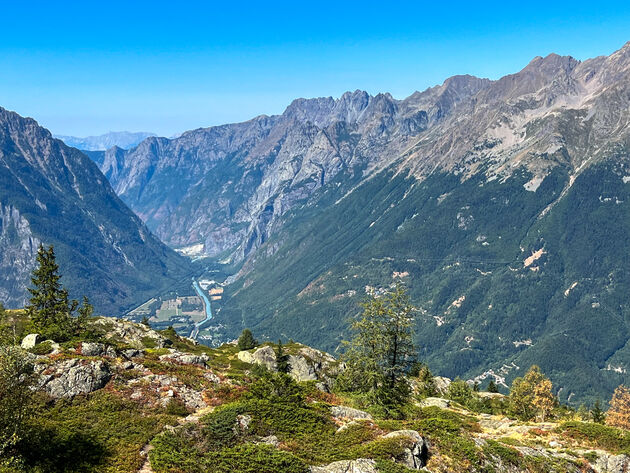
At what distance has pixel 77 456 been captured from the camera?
3105 centimetres

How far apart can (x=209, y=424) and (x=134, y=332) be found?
80187mm

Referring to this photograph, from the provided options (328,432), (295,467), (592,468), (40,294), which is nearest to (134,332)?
(40,294)

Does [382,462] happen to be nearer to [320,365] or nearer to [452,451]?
[452,451]

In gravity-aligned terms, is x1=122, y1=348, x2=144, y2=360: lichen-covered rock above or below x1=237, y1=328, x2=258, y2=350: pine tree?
above

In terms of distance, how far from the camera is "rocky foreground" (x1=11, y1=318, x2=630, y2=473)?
31750 millimetres

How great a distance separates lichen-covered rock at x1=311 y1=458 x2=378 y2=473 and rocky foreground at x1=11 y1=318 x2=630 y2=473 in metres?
0.08

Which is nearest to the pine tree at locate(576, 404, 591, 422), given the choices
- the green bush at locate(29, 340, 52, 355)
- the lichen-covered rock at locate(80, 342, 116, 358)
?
the lichen-covered rock at locate(80, 342, 116, 358)

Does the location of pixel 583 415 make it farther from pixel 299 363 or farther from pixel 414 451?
pixel 414 451

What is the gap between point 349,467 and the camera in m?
31.8

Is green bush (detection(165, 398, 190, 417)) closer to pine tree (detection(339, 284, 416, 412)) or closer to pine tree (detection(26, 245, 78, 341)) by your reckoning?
pine tree (detection(339, 284, 416, 412))

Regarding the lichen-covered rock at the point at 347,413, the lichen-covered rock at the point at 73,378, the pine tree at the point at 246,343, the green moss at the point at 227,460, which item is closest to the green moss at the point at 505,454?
the lichen-covered rock at the point at 347,413

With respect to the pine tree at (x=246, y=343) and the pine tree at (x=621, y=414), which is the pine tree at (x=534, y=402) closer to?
the pine tree at (x=621, y=414)

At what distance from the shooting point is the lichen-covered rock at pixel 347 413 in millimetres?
46875

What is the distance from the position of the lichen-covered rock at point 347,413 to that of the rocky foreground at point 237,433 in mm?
155
